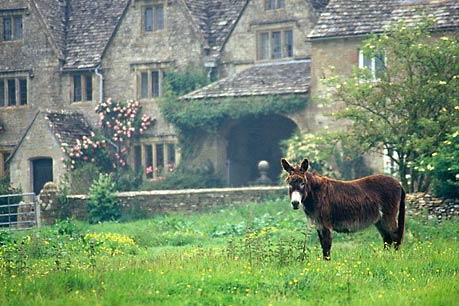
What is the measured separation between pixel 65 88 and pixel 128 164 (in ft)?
15.9

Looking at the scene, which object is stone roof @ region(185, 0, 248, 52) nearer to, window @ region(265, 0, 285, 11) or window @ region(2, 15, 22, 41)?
window @ region(265, 0, 285, 11)

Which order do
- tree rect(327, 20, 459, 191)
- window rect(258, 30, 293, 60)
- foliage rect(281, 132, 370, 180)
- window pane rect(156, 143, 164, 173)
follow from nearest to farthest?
tree rect(327, 20, 459, 191)
foliage rect(281, 132, 370, 180)
window rect(258, 30, 293, 60)
window pane rect(156, 143, 164, 173)

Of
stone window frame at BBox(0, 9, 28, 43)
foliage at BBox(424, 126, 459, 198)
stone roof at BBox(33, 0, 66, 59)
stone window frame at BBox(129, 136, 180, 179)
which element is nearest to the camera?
foliage at BBox(424, 126, 459, 198)

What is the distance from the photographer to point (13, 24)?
46031 millimetres

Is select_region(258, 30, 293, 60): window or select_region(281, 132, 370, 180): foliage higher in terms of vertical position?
select_region(258, 30, 293, 60): window

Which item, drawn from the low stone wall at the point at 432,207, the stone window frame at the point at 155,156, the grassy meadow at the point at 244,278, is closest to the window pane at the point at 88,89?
the stone window frame at the point at 155,156

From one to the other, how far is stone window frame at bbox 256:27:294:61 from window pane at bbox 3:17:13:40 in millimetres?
11964

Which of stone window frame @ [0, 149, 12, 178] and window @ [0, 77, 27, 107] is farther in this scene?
window @ [0, 77, 27, 107]

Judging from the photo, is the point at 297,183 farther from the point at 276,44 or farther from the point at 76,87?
the point at 76,87

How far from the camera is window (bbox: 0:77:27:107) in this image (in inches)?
1809

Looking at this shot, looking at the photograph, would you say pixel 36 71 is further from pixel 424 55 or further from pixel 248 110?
pixel 424 55

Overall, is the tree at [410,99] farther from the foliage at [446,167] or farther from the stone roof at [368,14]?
the stone roof at [368,14]

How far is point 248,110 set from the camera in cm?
3912

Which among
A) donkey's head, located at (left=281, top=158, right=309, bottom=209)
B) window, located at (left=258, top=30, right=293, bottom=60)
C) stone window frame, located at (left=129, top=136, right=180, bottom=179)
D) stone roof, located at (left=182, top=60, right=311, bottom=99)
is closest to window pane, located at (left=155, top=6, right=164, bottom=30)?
stone roof, located at (left=182, top=60, right=311, bottom=99)
